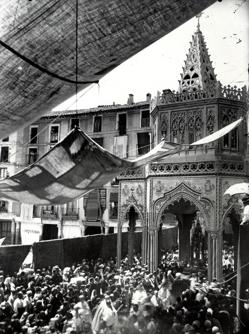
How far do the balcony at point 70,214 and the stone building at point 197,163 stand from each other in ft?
51.0

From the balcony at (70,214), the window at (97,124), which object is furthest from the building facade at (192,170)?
the window at (97,124)

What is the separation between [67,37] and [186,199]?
47.8ft

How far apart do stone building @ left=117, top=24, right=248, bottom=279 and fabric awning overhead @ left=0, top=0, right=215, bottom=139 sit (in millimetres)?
13381

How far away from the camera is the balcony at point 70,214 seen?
110ft

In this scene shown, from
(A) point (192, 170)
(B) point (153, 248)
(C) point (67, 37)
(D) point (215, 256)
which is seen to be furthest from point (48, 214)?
(C) point (67, 37)

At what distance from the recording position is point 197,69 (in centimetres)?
1878

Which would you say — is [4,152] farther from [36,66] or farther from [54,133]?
[36,66]

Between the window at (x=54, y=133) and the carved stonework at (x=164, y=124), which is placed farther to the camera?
the window at (x=54, y=133)

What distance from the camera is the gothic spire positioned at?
60.7 feet

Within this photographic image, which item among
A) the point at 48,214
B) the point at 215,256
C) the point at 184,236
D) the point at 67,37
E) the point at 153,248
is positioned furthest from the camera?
the point at 48,214

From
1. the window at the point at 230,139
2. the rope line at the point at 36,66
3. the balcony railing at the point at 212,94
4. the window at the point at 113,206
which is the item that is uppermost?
the balcony railing at the point at 212,94

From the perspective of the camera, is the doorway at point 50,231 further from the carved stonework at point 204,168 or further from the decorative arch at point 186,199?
the carved stonework at point 204,168

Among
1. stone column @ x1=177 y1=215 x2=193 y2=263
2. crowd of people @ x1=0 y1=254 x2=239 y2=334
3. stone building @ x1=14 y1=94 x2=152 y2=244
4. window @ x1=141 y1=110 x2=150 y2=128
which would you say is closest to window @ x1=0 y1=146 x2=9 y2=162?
stone building @ x1=14 y1=94 x2=152 y2=244

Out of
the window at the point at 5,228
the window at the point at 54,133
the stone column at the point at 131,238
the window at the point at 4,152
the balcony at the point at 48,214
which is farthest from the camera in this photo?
the window at the point at 4,152
